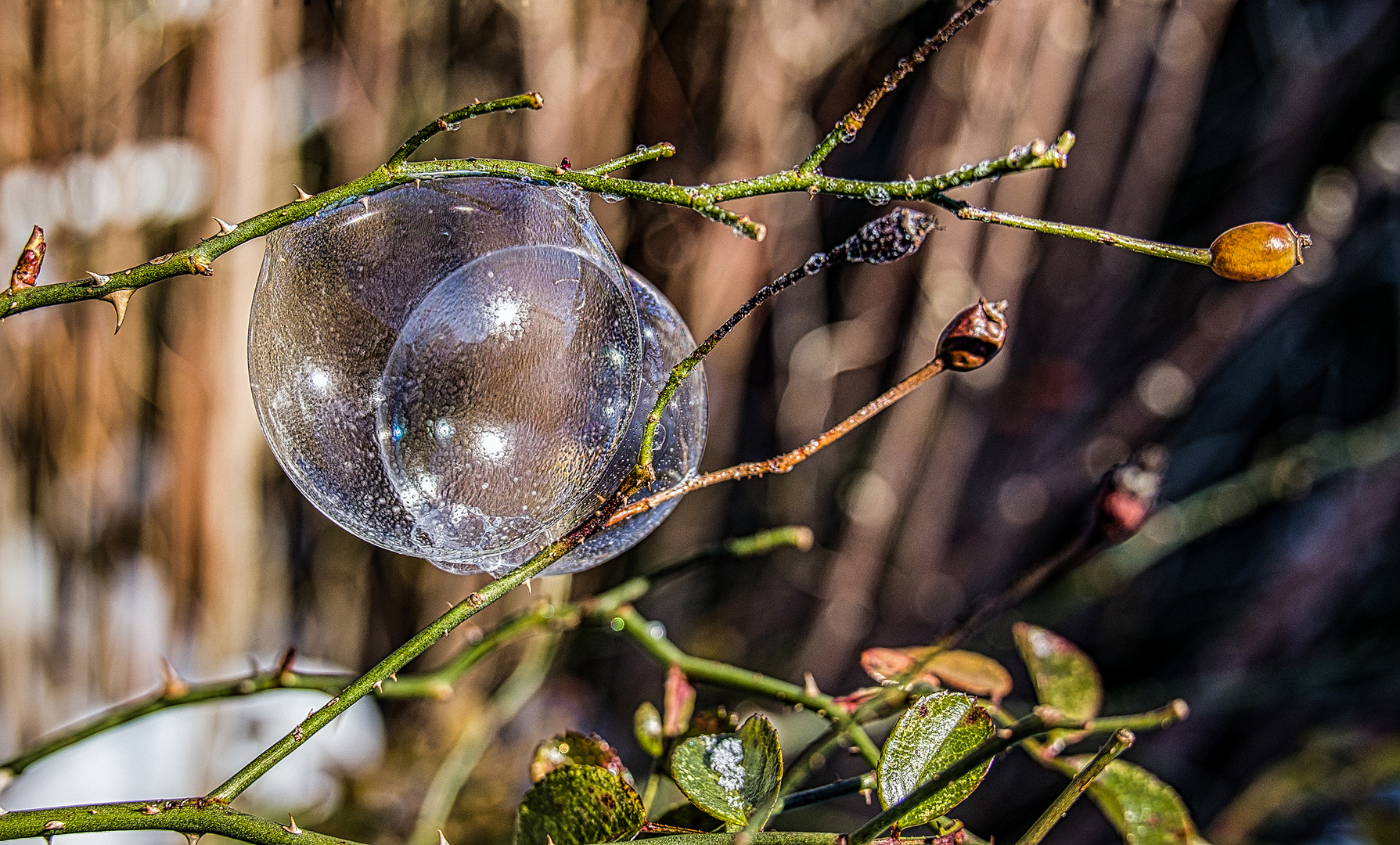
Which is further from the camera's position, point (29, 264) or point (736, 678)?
point (736, 678)

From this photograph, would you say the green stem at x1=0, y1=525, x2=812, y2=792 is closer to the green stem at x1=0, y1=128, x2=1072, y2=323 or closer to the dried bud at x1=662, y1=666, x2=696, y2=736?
the dried bud at x1=662, y1=666, x2=696, y2=736

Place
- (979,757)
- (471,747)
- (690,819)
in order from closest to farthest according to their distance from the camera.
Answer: (979,757) → (690,819) → (471,747)

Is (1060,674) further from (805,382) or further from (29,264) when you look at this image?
(805,382)

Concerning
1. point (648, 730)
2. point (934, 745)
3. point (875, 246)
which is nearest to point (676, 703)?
point (648, 730)

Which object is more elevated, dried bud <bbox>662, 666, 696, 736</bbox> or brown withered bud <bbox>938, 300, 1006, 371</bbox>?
brown withered bud <bbox>938, 300, 1006, 371</bbox>

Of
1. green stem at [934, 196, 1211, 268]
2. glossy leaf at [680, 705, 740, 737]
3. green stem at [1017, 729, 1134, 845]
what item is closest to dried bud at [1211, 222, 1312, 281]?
green stem at [934, 196, 1211, 268]

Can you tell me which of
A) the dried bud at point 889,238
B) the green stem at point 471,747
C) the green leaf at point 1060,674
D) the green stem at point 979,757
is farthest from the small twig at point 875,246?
the green stem at point 471,747

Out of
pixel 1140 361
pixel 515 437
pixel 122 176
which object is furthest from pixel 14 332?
pixel 1140 361
